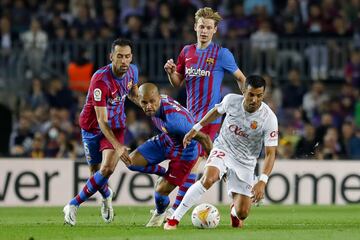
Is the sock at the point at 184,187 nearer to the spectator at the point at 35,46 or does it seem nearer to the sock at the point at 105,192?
the sock at the point at 105,192

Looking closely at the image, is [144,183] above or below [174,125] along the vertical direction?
below

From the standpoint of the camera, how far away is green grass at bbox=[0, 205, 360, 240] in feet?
37.3

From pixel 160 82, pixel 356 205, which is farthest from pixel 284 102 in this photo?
pixel 356 205

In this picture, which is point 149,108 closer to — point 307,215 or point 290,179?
point 307,215

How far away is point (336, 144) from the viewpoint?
65.1 feet

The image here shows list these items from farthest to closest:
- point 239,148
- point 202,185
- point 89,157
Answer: point 89,157 < point 239,148 < point 202,185

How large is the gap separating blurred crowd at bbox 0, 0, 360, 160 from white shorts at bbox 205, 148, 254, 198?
22.8 feet

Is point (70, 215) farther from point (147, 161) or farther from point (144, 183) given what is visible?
point (144, 183)

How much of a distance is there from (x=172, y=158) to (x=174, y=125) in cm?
58

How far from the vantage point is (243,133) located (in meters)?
12.2

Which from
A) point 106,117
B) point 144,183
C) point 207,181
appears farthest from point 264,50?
point 207,181

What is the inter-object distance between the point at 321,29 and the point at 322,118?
2363 millimetres

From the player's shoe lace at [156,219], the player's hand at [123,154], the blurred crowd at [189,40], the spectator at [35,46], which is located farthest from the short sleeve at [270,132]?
the spectator at [35,46]

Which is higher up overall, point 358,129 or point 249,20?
point 249,20
